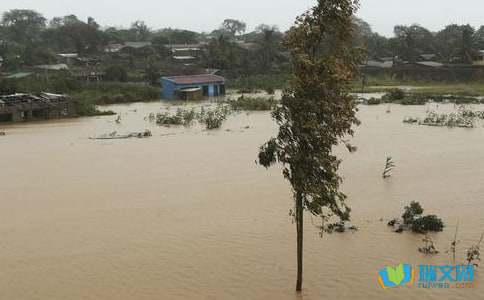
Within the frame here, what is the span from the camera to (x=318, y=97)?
672cm

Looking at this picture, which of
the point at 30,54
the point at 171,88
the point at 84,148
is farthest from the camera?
the point at 30,54

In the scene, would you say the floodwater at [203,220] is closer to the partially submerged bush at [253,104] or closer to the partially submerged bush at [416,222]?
the partially submerged bush at [416,222]

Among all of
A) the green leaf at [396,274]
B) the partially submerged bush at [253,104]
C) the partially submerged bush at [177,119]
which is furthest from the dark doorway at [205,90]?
the green leaf at [396,274]

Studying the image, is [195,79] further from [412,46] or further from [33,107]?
[412,46]

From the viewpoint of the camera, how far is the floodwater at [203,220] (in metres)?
8.48

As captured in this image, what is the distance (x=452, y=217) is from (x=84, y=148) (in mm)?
14850

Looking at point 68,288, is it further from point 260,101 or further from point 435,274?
point 260,101

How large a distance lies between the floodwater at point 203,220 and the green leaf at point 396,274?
0.96 ft

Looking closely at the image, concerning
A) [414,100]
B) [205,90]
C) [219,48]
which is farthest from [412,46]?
[205,90]

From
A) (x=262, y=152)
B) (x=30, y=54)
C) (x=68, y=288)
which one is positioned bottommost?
(x=68, y=288)

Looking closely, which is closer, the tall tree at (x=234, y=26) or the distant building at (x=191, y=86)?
the distant building at (x=191, y=86)

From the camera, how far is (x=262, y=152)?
7172 millimetres

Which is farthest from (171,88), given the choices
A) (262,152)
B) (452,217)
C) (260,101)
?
(262,152)

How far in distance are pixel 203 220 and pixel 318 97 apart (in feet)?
19.1
